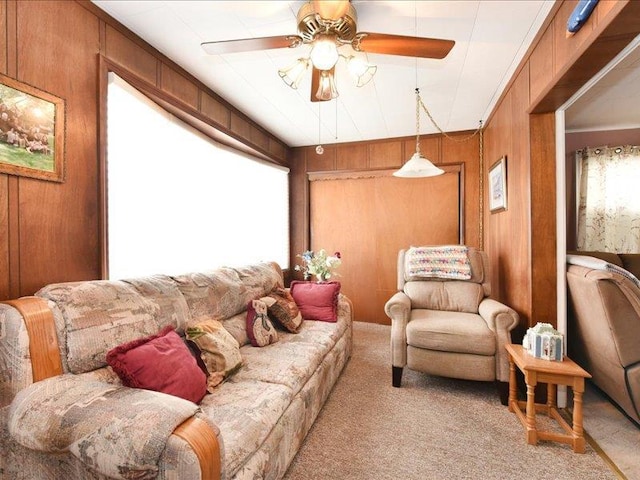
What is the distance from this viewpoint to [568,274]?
214 cm

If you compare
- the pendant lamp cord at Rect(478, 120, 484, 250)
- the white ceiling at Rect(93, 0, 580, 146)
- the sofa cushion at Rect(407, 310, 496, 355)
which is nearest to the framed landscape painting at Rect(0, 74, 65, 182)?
the white ceiling at Rect(93, 0, 580, 146)

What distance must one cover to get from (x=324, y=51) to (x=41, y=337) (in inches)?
68.4

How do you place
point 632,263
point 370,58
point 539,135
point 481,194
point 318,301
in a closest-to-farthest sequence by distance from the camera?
point 539,135 < point 370,58 < point 318,301 < point 632,263 < point 481,194

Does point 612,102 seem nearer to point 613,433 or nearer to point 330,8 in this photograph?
point 613,433

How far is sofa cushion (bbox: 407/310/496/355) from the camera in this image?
7.23 feet

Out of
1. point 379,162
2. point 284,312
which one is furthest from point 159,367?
point 379,162

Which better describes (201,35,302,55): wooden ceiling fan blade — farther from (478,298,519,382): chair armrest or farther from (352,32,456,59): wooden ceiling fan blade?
(478,298,519,382): chair armrest

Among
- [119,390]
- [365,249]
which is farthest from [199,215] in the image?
[365,249]

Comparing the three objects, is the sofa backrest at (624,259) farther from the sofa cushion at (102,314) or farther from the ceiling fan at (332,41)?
the sofa cushion at (102,314)

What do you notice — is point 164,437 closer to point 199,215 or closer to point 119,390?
point 119,390

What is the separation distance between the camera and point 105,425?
95 centimetres

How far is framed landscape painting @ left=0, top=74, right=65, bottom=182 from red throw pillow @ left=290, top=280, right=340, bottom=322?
190cm

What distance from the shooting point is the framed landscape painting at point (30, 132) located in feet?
4.53

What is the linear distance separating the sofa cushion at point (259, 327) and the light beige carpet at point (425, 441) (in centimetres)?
61
